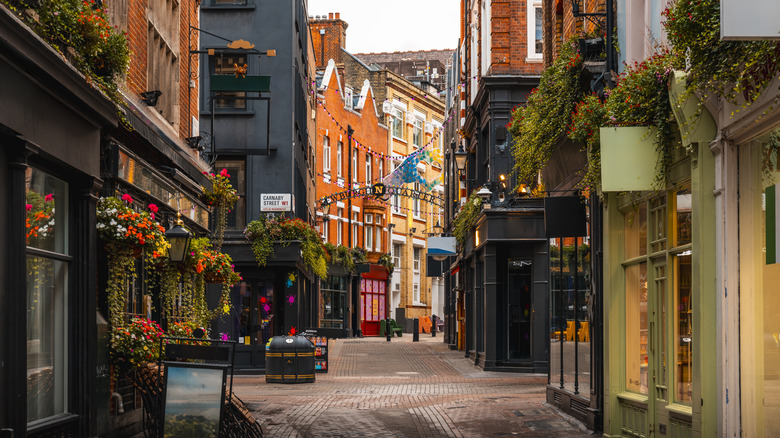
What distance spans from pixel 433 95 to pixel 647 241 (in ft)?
179

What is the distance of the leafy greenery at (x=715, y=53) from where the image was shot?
725 cm

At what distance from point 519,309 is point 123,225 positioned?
15.7m

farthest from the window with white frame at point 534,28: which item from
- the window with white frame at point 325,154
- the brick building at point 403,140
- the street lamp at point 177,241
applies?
the brick building at point 403,140

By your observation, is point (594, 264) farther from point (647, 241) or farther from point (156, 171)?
point (156, 171)

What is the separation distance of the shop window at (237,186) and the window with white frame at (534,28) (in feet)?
26.9

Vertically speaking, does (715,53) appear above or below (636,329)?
above

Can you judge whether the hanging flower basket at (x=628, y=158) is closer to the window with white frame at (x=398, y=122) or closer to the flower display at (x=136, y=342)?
the flower display at (x=136, y=342)

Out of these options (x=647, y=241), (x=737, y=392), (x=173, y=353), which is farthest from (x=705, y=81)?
(x=173, y=353)

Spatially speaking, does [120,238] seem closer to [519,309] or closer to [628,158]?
[628,158]

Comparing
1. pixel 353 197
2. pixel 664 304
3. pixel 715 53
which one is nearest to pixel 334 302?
pixel 353 197

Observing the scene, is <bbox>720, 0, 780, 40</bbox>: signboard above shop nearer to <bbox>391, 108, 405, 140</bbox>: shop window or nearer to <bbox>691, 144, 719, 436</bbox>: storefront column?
<bbox>691, 144, 719, 436</bbox>: storefront column

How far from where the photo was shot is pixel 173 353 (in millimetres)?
10469

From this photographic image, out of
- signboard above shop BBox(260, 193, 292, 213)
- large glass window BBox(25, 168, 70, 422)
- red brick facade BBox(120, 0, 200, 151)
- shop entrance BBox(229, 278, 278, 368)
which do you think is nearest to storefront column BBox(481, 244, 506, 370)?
signboard above shop BBox(260, 193, 292, 213)

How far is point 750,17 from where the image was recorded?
6301 mm
